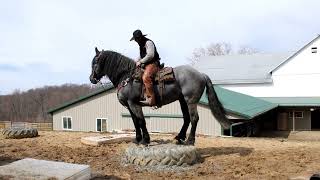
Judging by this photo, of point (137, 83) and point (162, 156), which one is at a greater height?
point (137, 83)

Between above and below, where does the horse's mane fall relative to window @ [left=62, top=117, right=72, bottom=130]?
above

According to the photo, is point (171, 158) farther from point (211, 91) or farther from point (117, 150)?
point (117, 150)

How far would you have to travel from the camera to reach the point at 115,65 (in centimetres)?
896

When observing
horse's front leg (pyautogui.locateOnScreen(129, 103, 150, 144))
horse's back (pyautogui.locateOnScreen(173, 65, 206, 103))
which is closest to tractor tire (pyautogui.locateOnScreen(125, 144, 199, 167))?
horse's front leg (pyautogui.locateOnScreen(129, 103, 150, 144))

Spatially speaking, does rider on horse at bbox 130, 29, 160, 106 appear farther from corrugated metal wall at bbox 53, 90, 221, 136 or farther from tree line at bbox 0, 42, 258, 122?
tree line at bbox 0, 42, 258, 122

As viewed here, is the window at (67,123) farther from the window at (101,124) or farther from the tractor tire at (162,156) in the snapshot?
the tractor tire at (162,156)

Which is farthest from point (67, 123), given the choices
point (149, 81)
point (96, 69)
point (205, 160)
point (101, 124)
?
point (149, 81)

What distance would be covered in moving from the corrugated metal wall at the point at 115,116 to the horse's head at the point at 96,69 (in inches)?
696

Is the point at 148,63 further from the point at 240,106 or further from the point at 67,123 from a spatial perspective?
the point at 67,123

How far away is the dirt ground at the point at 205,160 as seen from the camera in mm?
7609

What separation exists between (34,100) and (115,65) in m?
96.8

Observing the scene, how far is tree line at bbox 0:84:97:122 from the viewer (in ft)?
316

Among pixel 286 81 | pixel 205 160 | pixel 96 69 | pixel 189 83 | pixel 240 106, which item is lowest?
pixel 205 160

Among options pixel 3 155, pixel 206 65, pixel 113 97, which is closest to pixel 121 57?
pixel 3 155
